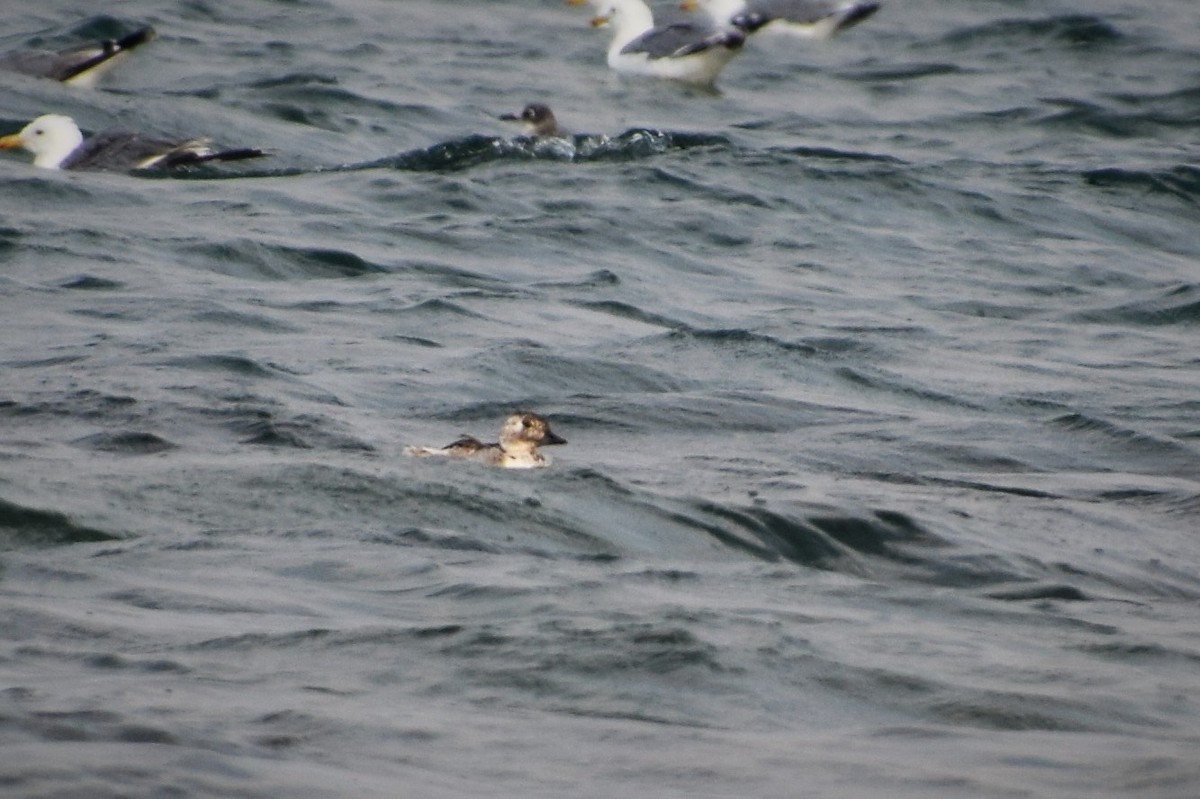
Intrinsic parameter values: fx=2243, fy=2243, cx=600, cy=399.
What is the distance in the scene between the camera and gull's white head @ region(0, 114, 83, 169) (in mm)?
16359

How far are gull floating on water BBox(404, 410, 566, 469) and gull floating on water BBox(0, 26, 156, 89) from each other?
1230 cm

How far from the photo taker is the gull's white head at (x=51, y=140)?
1636cm

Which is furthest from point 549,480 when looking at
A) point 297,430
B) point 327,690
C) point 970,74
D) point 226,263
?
point 970,74

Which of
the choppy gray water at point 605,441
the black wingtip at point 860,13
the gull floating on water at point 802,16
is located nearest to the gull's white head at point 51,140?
the choppy gray water at point 605,441

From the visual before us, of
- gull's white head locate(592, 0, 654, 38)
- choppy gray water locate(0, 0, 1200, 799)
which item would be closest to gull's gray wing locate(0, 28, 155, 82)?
choppy gray water locate(0, 0, 1200, 799)

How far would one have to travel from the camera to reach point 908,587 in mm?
7398

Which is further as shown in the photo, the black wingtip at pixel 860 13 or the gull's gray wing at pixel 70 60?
the black wingtip at pixel 860 13

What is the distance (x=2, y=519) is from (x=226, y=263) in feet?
21.0

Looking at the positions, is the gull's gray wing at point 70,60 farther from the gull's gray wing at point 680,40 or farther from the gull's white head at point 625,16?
the gull's white head at point 625,16

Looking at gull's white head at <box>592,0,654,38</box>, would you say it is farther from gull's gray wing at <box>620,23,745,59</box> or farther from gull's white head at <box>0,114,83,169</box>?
gull's white head at <box>0,114,83,169</box>

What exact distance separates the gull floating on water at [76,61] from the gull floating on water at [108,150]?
11.2 ft

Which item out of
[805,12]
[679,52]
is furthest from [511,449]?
[805,12]

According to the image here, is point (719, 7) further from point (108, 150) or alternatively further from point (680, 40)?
point (108, 150)

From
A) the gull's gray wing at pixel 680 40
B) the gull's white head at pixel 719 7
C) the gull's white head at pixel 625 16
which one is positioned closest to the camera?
the gull's gray wing at pixel 680 40
